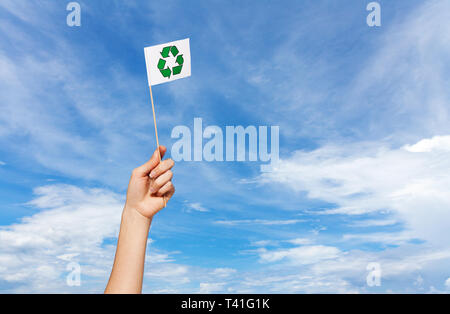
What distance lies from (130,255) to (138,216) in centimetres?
60

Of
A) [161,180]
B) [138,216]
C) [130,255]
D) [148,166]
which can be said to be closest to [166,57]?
[148,166]

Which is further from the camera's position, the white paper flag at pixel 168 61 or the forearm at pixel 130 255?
the white paper flag at pixel 168 61

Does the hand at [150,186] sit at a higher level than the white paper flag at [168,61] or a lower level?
lower

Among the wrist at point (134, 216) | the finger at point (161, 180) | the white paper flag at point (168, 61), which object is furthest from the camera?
the white paper flag at point (168, 61)

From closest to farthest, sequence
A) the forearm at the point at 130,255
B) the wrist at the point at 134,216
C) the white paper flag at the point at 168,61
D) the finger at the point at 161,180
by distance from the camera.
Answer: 1. the forearm at the point at 130,255
2. the wrist at the point at 134,216
3. the finger at the point at 161,180
4. the white paper flag at the point at 168,61

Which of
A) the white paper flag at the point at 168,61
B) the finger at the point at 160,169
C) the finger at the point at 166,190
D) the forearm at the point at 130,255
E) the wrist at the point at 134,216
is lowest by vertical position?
the forearm at the point at 130,255

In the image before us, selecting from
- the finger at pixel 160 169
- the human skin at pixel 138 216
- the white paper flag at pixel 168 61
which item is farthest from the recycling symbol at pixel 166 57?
the finger at pixel 160 169

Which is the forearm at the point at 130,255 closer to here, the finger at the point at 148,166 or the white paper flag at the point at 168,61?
the finger at the point at 148,166

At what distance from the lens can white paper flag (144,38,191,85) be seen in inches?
235

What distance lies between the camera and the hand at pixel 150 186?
186 inches

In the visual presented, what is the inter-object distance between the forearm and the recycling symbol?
2.60 meters
